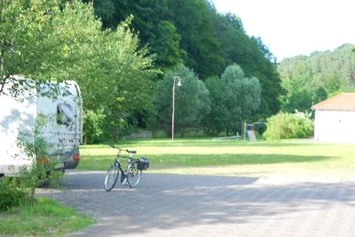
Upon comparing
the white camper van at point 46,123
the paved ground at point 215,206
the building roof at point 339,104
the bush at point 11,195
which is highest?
the building roof at point 339,104

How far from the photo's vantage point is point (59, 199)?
43.7 ft

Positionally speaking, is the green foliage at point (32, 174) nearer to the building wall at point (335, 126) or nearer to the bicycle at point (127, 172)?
the bicycle at point (127, 172)

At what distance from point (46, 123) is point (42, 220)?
400cm

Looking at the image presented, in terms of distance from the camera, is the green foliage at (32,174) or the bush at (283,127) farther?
the bush at (283,127)

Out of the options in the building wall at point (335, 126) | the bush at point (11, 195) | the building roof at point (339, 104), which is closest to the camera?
the bush at point (11, 195)

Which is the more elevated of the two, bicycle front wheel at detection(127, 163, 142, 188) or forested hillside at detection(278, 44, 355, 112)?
forested hillside at detection(278, 44, 355, 112)

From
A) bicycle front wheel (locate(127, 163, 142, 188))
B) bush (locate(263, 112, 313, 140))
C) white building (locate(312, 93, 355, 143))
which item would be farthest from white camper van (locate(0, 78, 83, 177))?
white building (locate(312, 93, 355, 143))

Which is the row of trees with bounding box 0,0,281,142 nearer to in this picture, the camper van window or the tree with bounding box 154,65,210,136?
the tree with bounding box 154,65,210,136

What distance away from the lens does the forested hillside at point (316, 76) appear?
11306cm

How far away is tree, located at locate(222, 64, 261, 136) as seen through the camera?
7512 cm

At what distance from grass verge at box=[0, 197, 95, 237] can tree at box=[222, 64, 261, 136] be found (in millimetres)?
63500

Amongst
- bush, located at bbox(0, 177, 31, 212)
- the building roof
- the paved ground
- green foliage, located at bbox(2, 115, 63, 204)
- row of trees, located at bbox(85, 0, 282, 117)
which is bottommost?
the paved ground

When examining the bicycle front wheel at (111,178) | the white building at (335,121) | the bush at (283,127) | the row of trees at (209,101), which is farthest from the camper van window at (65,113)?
the white building at (335,121)

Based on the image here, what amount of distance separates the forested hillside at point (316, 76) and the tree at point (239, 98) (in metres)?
30.6
